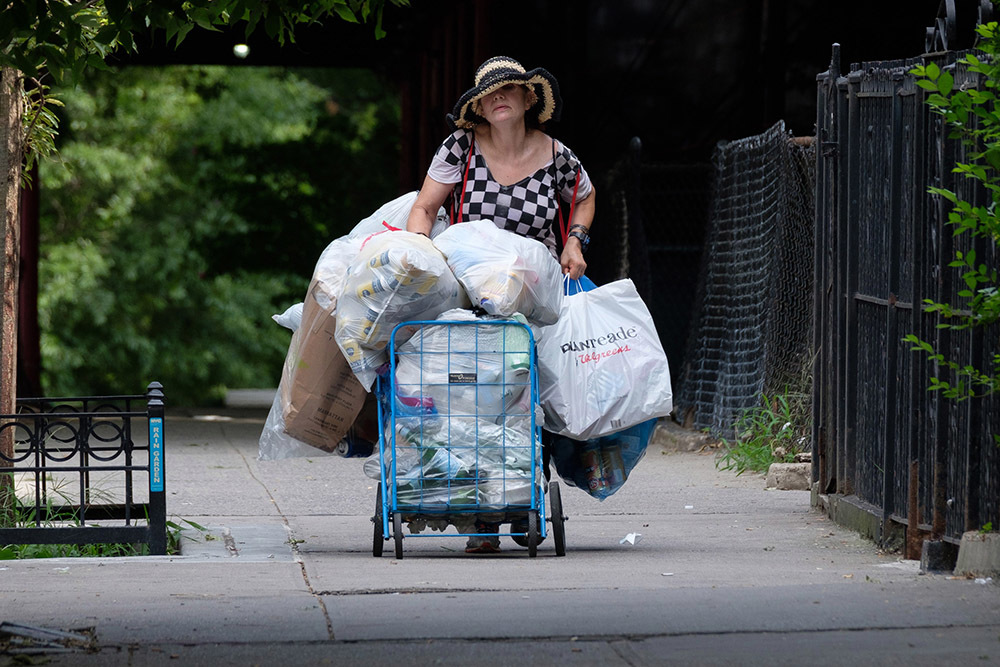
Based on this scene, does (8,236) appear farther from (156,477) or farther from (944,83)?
(944,83)

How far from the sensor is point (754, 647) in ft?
13.8

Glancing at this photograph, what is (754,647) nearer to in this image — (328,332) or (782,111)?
(328,332)

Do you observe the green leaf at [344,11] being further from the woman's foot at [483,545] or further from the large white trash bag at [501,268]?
the woman's foot at [483,545]

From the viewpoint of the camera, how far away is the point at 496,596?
4941 mm

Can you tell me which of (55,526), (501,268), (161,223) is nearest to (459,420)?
(501,268)

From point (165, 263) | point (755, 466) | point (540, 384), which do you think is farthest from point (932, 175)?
point (165, 263)

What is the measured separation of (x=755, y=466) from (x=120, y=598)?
5441mm

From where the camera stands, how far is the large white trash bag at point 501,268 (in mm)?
5773

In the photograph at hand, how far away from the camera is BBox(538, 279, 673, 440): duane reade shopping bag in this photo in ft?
19.6

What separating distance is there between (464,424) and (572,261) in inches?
37.9

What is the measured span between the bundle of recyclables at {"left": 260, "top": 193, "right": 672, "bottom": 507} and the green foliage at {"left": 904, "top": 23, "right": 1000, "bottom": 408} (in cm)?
129

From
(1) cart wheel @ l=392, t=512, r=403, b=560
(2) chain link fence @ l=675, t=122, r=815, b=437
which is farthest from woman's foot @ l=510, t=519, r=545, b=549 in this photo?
(2) chain link fence @ l=675, t=122, r=815, b=437

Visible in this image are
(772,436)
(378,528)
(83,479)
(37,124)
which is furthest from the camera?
(772,436)

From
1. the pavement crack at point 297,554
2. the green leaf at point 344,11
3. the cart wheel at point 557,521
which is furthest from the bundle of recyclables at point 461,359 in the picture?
the green leaf at point 344,11
